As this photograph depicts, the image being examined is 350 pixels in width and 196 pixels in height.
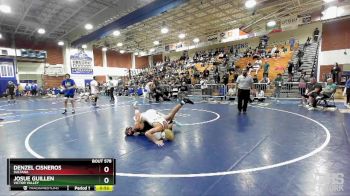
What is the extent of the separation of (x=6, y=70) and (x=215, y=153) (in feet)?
95.1

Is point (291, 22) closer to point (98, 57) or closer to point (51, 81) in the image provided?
point (98, 57)

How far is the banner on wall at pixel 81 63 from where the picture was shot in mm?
28794

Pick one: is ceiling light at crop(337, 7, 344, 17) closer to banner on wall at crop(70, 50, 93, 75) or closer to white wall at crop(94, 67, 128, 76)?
banner on wall at crop(70, 50, 93, 75)

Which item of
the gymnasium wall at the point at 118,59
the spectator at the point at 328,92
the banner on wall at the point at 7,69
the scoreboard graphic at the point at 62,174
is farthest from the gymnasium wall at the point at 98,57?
the scoreboard graphic at the point at 62,174

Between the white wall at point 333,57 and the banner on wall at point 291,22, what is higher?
the banner on wall at point 291,22

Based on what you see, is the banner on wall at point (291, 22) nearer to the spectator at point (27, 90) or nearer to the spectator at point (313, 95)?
the spectator at point (313, 95)

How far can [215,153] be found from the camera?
160 inches

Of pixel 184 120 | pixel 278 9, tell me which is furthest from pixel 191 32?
pixel 184 120

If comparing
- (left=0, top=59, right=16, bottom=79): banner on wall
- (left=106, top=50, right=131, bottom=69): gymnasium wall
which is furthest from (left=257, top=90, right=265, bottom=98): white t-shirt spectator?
(left=106, top=50, right=131, bottom=69): gymnasium wall

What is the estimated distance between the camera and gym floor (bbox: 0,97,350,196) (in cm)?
283


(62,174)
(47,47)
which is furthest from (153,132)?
(47,47)

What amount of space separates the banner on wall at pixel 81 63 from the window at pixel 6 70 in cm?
649

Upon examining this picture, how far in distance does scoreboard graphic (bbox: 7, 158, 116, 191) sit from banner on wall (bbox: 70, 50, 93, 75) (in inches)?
1172

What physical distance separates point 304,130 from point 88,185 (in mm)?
5603
